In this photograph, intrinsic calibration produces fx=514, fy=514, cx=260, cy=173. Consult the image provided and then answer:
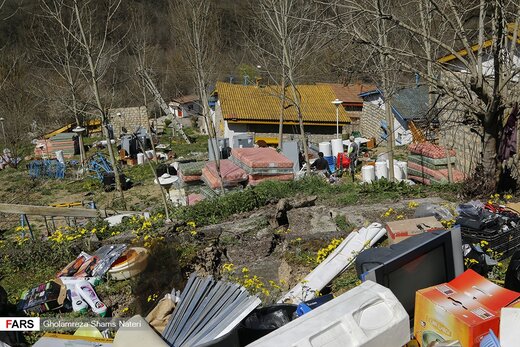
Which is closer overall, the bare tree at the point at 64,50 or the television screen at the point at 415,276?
the television screen at the point at 415,276

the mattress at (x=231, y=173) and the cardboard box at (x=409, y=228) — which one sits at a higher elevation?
the cardboard box at (x=409, y=228)

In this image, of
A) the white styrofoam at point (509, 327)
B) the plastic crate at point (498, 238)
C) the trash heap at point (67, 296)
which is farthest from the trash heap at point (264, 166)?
the white styrofoam at point (509, 327)

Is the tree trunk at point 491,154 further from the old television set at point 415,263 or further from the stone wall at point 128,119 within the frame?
the stone wall at point 128,119

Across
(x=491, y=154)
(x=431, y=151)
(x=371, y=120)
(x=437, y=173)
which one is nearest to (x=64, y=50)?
(x=371, y=120)

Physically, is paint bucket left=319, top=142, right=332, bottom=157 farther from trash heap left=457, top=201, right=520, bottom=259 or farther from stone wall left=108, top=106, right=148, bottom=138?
stone wall left=108, top=106, right=148, bottom=138

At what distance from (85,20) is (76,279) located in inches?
668

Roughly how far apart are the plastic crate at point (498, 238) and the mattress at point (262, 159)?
7.88 meters

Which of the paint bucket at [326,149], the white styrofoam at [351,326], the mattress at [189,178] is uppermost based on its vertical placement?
the white styrofoam at [351,326]

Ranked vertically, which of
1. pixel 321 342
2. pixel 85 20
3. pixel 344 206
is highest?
pixel 85 20

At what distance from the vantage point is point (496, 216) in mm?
5445

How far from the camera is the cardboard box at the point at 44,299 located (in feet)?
16.9

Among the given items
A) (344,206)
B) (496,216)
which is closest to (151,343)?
(496,216)

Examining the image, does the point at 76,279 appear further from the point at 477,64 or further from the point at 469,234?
the point at 477,64

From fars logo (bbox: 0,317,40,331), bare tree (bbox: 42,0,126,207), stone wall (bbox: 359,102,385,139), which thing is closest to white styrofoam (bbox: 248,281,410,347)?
fars logo (bbox: 0,317,40,331)
